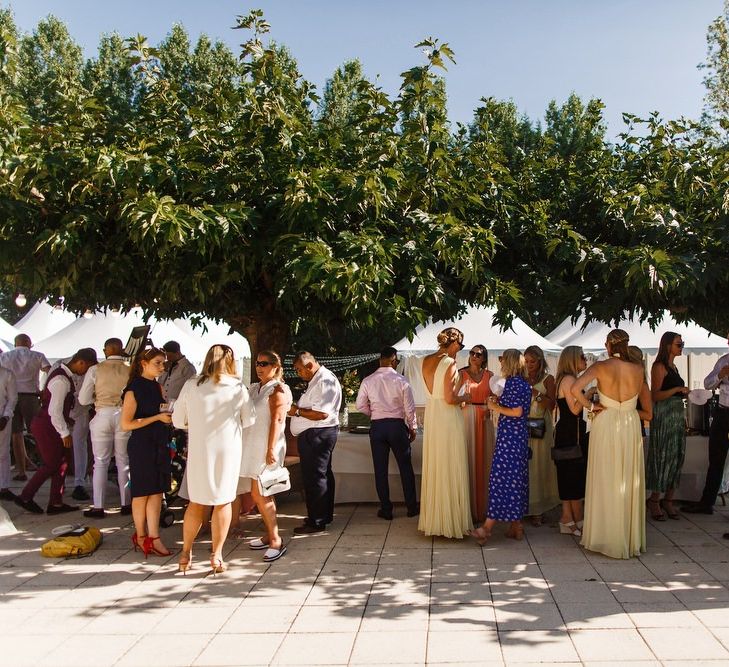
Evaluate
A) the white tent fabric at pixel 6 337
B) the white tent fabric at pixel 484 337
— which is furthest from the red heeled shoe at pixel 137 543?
the white tent fabric at pixel 484 337

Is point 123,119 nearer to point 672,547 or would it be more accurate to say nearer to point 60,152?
point 60,152

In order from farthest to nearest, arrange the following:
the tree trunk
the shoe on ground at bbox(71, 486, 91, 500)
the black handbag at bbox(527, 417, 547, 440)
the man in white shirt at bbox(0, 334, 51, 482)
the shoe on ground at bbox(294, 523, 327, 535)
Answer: the man in white shirt at bbox(0, 334, 51, 482), the shoe on ground at bbox(71, 486, 91, 500), the tree trunk, the black handbag at bbox(527, 417, 547, 440), the shoe on ground at bbox(294, 523, 327, 535)

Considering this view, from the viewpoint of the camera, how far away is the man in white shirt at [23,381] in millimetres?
10938

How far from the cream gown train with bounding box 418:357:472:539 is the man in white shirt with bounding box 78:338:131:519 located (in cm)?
333

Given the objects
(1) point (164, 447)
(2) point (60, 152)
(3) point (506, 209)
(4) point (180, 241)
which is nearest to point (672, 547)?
(3) point (506, 209)

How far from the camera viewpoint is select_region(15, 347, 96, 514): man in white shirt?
26.9ft

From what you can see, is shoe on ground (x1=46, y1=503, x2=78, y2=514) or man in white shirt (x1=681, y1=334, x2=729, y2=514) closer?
man in white shirt (x1=681, y1=334, x2=729, y2=514)

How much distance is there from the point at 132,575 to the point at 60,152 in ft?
11.9

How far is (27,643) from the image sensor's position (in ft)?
15.3

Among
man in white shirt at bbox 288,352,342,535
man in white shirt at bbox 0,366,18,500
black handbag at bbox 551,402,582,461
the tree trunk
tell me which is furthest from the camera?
man in white shirt at bbox 0,366,18,500

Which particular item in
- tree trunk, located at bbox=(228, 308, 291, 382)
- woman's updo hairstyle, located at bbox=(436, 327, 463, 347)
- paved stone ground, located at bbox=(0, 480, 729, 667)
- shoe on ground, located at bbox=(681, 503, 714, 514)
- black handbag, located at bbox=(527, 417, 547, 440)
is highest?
tree trunk, located at bbox=(228, 308, 291, 382)

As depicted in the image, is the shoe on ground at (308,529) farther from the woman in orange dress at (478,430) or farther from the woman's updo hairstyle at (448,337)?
the woman's updo hairstyle at (448,337)

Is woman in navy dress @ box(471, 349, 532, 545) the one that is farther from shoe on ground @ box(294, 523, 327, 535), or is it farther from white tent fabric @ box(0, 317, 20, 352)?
white tent fabric @ box(0, 317, 20, 352)

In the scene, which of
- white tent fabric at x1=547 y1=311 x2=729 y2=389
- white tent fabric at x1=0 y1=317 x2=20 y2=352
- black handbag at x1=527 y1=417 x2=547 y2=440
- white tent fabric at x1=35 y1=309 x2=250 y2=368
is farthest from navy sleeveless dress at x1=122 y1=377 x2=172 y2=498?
white tent fabric at x1=547 y1=311 x2=729 y2=389
